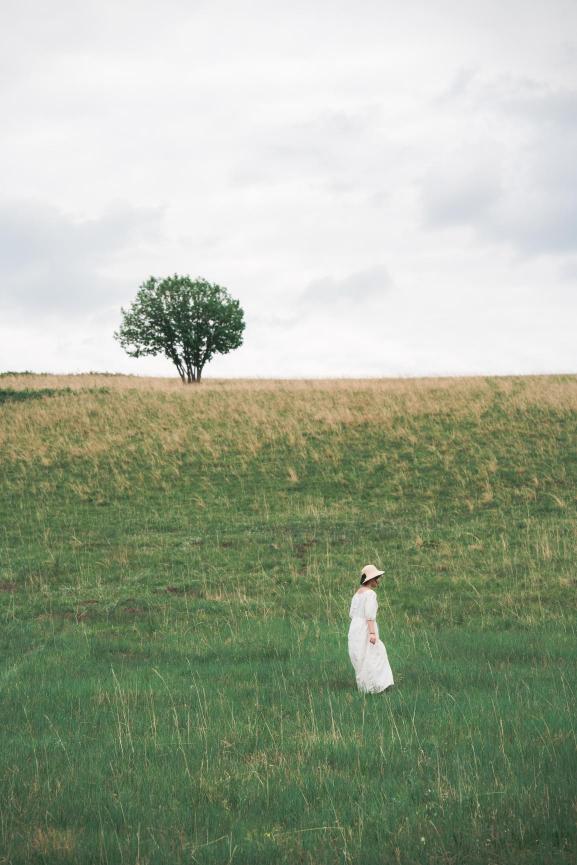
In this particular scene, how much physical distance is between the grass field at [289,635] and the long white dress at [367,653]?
9.6 inches

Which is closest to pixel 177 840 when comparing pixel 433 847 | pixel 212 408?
pixel 433 847

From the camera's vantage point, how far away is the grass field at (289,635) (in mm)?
5867

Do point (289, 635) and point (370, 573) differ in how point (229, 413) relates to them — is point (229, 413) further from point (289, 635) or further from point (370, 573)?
point (370, 573)

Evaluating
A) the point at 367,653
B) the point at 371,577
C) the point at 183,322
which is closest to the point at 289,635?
the point at 367,653

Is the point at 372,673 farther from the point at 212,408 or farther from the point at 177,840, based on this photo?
the point at 212,408

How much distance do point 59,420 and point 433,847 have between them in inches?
1301

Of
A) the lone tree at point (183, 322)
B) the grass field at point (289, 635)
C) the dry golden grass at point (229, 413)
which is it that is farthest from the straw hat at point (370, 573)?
the lone tree at point (183, 322)

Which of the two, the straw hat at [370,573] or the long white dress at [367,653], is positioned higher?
the straw hat at [370,573]

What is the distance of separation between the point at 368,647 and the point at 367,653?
2.8 inches

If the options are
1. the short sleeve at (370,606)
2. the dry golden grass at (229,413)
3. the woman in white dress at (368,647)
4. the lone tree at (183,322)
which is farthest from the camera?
the lone tree at (183,322)

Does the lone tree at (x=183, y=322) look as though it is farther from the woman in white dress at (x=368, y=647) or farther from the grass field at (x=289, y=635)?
the woman in white dress at (x=368, y=647)

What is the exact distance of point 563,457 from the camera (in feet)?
90.6

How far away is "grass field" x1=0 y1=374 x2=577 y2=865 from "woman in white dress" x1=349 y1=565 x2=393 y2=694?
0.25 m

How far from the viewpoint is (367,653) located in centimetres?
941
